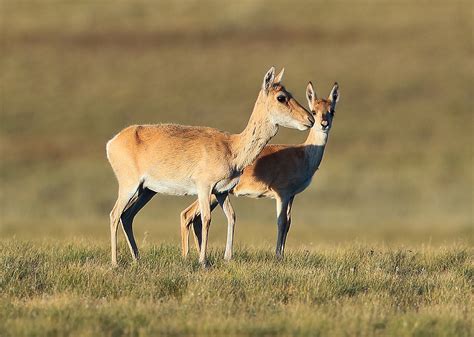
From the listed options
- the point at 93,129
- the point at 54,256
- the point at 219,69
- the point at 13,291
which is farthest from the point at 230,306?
the point at 219,69

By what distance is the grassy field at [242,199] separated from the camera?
10.7 metres

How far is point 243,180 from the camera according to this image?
15477mm

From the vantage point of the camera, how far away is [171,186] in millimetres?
13648

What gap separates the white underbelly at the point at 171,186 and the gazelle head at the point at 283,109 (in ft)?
4.58

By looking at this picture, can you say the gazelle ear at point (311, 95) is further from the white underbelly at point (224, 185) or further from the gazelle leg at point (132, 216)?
the gazelle leg at point (132, 216)

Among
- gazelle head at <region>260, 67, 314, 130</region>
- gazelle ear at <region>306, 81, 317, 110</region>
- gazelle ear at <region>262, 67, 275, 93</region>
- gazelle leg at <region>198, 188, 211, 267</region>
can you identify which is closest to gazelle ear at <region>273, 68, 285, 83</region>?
gazelle head at <region>260, 67, 314, 130</region>

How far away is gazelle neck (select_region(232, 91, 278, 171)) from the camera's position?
13.8 metres

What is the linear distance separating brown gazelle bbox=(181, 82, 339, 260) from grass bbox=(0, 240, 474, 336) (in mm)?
1203

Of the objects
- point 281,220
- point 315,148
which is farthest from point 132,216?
point 315,148

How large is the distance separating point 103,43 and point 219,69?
24.8 feet

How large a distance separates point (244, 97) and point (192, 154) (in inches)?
1543

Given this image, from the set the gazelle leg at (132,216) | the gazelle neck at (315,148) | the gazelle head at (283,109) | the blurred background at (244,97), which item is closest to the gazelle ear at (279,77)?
the gazelle head at (283,109)

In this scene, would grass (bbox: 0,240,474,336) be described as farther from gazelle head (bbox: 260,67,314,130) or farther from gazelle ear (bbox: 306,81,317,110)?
gazelle ear (bbox: 306,81,317,110)

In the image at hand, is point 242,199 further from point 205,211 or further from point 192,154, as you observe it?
point 205,211
